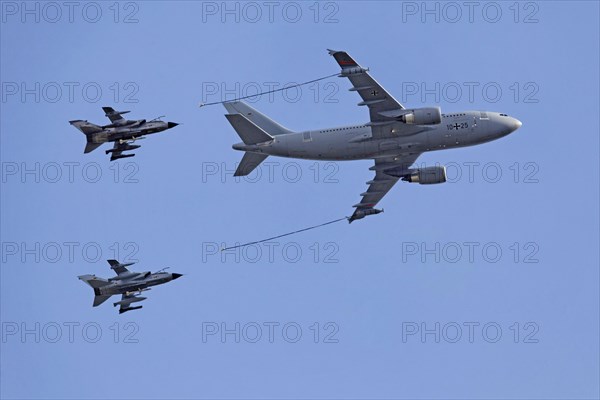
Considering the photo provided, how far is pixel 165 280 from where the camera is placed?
11419 cm

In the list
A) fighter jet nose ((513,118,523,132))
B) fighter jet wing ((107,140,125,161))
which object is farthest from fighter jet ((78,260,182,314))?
fighter jet nose ((513,118,523,132))

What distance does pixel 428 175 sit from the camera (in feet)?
369

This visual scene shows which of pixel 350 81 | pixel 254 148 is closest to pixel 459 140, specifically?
pixel 350 81

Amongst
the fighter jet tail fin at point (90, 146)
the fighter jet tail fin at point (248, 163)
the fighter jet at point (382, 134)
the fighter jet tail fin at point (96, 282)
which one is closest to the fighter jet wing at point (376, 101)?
the fighter jet at point (382, 134)

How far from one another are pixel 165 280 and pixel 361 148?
24961 millimetres

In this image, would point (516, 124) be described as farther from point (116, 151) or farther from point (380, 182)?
point (116, 151)

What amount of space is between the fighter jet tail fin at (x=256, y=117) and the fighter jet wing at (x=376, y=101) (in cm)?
938

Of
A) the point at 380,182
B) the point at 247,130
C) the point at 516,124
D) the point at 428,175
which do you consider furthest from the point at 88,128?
the point at 516,124

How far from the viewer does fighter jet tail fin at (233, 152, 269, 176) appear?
4250 inches

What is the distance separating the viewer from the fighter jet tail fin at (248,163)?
354 ft

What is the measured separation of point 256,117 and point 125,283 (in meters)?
21.4

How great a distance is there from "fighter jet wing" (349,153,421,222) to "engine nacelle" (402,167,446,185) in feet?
5.38

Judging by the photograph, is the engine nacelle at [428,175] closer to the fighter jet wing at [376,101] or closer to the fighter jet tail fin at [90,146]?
the fighter jet wing at [376,101]

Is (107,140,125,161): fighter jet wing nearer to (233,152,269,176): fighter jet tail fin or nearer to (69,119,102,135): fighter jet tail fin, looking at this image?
(69,119,102,135): fighter jet tail fin
